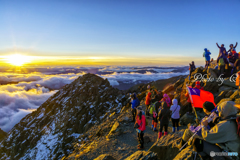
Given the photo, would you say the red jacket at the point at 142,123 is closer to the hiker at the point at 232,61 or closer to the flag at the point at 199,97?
the flag at the point at 199,97

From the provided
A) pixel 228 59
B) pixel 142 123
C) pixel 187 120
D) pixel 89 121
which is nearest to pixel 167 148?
pixel 142 123

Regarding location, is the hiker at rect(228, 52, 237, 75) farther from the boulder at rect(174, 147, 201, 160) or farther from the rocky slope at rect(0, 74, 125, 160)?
the rocky slope at rect(0, 74, 125, 160)

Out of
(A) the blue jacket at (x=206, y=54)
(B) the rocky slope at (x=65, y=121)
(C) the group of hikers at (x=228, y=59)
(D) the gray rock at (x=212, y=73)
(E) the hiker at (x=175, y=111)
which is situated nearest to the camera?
(E) the hiker at (x=175, y=111)

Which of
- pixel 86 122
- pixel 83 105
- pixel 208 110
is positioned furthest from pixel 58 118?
pixel 208 110

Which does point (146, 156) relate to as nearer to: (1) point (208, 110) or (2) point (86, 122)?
(1) point (208, 110)

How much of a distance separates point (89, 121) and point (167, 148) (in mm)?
27987

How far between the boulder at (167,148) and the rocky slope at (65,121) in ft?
70.2

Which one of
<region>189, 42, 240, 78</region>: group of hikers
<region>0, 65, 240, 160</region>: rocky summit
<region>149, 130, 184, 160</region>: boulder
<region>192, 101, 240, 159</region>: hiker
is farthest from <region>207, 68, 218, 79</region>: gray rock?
<region>192, 101, 240, 159</region>: hiker

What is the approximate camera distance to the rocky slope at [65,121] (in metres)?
30.7

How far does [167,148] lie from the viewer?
5438 mm

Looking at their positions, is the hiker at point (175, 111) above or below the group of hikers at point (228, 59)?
below

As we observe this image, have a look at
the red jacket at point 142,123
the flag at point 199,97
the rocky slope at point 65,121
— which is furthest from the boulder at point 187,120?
the rocky slope at point 65,121

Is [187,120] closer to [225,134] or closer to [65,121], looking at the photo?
[225,134]

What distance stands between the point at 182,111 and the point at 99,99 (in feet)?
83.0
